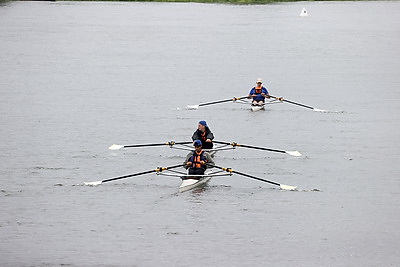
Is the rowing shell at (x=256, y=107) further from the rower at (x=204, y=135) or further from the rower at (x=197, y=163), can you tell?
the rower at (x=197, y=163)

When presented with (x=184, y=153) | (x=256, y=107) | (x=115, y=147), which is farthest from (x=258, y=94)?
(x=115, y=147)

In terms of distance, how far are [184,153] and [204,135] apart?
362 cm

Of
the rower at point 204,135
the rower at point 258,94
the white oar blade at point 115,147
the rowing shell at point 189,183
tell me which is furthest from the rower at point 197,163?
the rower at point 258,94

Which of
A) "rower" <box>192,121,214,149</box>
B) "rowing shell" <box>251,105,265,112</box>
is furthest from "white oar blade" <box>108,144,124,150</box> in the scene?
"rowing shell" <box>251,105,265,112</box>

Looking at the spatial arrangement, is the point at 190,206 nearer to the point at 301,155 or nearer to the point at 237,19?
the point at 301,155

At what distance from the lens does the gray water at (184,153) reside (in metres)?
27.6

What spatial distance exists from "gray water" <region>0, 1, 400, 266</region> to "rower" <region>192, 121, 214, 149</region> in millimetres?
1617

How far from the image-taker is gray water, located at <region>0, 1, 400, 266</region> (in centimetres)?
2759

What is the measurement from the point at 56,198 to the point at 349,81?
37.9m

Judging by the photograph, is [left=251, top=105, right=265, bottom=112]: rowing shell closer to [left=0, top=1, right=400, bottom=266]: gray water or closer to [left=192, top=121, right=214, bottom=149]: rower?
[left=0, top=1, right=400, bottom=266]: gray water

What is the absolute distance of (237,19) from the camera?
406 feet

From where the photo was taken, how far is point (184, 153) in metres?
40.4

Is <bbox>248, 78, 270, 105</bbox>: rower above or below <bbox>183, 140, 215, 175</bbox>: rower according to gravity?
below

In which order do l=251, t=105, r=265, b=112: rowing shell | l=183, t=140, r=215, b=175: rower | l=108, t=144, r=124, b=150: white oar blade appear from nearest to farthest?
l=183, t=140, r=215, b=175: rower < l=108, t=144, r=124, b=150: white oar blade < l=251, t=105, r=265, b=112: rowing shell
